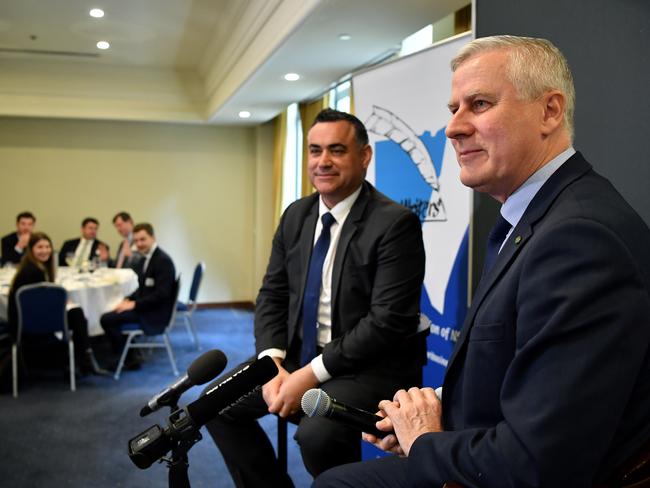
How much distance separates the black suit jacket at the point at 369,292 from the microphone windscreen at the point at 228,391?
0.78 meters

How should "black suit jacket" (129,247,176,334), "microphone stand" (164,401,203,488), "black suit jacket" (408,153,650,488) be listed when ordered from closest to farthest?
"black suit jacket" (408,153,650,488) → "microphone stand" (164,401,203,488) → "black suit jacket" (129,247,176,334)

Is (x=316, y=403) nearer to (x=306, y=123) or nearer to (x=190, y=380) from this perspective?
(x=190, y=380)

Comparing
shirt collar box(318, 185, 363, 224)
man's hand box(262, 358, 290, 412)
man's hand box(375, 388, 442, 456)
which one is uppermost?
shirt collar box(318, 185, 363, 224)

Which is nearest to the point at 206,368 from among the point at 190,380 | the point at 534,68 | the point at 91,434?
the point at 190,380

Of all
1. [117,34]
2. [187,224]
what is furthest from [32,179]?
[117,34]

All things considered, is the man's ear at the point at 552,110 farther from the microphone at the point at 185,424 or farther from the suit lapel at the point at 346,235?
the suit lapel at the point at 346,235

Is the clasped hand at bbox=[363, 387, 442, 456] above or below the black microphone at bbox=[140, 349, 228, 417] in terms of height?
below

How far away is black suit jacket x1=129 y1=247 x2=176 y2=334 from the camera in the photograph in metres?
5.10

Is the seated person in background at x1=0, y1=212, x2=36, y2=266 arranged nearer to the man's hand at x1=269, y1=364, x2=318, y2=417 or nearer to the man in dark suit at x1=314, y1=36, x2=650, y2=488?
the man's hand at x1=269, y1=364, x2=318, y2=417

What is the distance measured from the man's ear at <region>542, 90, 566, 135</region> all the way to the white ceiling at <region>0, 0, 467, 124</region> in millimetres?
2604

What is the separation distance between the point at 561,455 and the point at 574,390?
108 millimetres

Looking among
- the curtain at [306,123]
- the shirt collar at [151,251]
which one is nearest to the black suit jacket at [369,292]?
the shirt collar at [151,251]

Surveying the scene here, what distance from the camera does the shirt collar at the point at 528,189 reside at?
1169mm

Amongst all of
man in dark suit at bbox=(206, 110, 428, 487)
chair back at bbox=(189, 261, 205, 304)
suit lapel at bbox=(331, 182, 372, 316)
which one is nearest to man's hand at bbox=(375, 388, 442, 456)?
man in dark suit at bbox=(206, 110, 428, 487)
